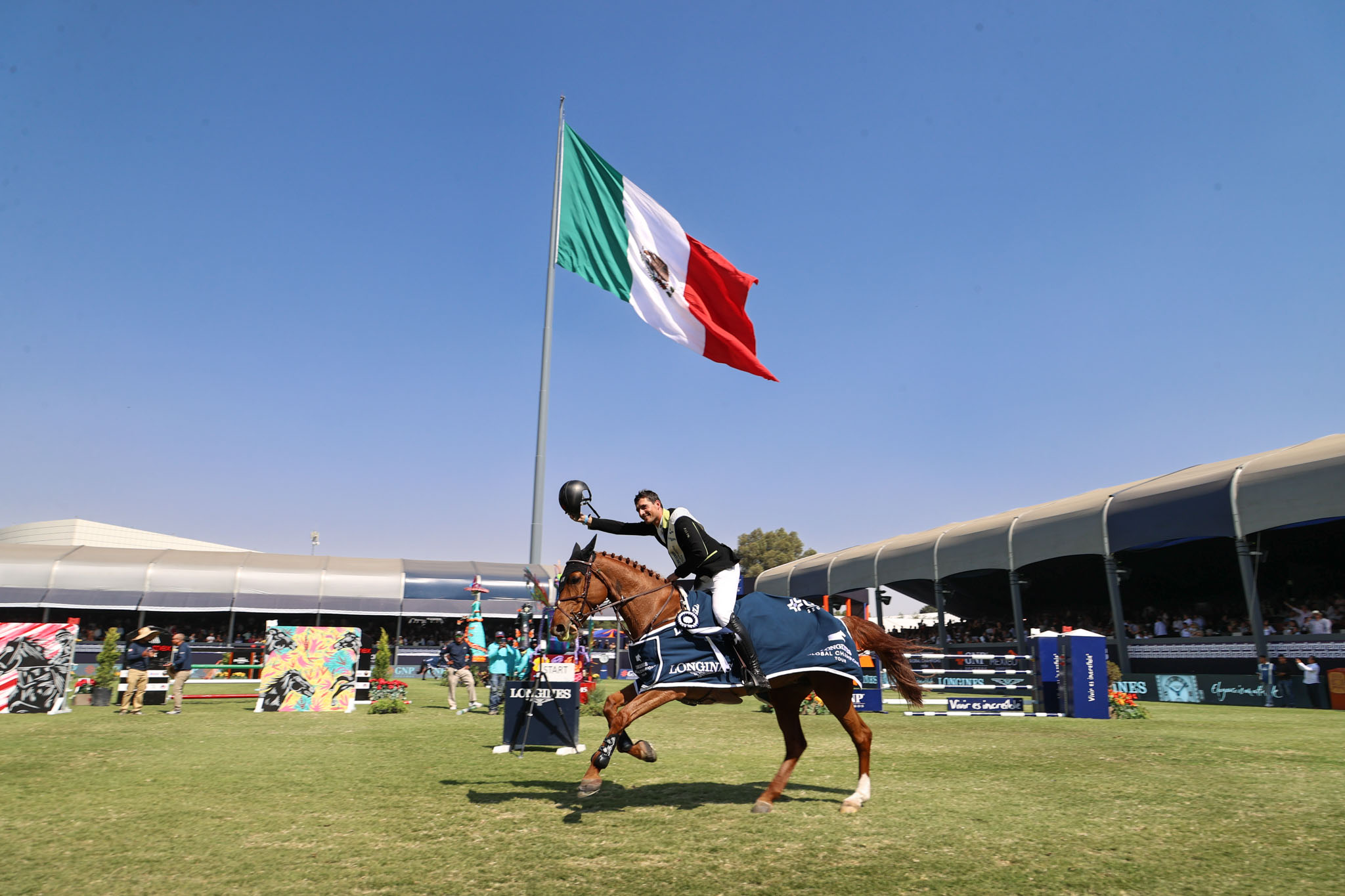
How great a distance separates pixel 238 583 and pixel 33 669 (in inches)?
924

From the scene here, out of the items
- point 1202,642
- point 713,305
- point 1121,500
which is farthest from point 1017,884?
point 1121,500

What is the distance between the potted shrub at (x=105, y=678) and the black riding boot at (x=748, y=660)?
20.3 m

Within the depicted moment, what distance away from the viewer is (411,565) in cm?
4541

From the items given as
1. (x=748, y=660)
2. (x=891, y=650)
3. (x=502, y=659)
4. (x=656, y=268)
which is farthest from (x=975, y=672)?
(x=748, y=660)

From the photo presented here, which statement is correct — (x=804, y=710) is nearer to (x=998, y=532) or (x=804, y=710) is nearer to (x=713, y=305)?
(x=713, y=305)

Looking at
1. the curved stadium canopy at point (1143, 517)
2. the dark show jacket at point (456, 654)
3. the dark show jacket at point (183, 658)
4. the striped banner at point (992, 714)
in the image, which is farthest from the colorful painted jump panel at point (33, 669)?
the curved stadium canopy at point (1143, 517)

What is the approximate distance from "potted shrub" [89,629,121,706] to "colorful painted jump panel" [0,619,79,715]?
1.75 metres

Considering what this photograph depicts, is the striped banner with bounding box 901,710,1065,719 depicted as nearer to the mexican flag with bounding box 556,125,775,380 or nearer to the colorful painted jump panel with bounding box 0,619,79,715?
the mexican flag with bounding box 556,125,775,380

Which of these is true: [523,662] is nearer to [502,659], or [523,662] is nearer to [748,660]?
[502,659]

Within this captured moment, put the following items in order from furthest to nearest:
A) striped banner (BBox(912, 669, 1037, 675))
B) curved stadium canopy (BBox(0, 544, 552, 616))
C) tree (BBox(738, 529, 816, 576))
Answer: tree (BBox(738, 529, 816, 576)), curved stadium canopy (BBox(0, 544, 552, 616)), striped banner (BBox(912, 669, 1037, 675))

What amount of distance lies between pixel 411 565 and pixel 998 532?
105 feet

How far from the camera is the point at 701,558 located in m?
7.48

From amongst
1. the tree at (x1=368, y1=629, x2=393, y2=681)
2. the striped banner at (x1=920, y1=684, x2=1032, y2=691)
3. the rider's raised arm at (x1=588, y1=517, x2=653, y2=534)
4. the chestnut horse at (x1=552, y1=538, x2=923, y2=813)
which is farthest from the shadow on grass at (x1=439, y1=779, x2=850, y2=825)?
the tree at (x1=368, y1=629, x2=393, y2=681)

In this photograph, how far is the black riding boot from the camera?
728 centimetres
